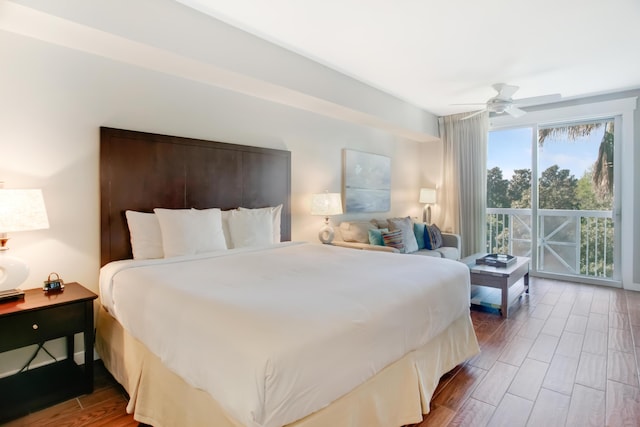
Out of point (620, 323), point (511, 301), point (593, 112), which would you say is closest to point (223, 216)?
point (511, 301)

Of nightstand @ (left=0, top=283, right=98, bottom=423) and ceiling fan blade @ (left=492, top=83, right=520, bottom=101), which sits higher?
ceiling fan blade @ (left=492, top=83, right=520, bottom=101)

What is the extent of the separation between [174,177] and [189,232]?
566 mm

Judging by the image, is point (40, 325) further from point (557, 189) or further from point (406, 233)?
point (557, 189)

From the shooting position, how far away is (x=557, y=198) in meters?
4.96

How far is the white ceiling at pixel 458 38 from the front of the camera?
2488 millimetres

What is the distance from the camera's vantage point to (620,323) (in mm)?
3197

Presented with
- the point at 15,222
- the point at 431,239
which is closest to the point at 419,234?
the point at 431,239

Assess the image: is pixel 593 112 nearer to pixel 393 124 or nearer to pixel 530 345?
pixel 393 124

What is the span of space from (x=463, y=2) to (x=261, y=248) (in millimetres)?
2405

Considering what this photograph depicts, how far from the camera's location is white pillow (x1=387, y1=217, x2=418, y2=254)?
4.35 meters

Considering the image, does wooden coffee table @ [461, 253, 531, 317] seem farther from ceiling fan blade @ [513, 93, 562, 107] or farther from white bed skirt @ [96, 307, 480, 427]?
ceiling fan blade @ [513, 93, 562, 107]

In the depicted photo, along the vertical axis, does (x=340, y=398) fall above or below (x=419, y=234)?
below

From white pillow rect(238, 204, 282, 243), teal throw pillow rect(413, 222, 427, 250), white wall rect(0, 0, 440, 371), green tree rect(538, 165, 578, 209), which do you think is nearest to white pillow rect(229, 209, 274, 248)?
white pillow rect(238, 204, 282, 243)

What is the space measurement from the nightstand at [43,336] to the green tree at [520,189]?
5.47 m
